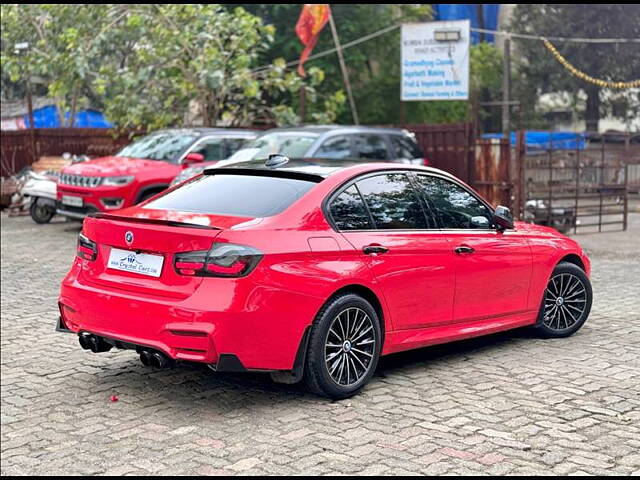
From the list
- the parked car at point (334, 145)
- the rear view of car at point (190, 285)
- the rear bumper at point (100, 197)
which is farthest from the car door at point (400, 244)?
the rear bumper at point (100, 197)

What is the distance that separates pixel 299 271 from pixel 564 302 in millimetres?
3188

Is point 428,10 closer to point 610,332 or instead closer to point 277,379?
point 610,332

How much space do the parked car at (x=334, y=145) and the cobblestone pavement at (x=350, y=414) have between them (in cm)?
695

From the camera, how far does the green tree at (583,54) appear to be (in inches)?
1428

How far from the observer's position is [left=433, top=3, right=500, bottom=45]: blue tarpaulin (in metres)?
40.8

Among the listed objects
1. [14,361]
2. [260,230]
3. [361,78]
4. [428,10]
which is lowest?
[14,361]

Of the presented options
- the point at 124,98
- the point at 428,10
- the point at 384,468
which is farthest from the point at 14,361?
the point at 428,10

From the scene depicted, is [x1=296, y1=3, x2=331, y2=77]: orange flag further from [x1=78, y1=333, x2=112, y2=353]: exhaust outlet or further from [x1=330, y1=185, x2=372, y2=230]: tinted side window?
[x1=78, y1=333, x2=112, y2=353]: exhaust outlet

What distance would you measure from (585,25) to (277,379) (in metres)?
33.3

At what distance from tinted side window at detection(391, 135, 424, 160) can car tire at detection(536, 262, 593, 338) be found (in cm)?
784

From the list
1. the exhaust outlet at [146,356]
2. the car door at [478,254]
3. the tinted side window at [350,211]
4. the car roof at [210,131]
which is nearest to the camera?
the exhaust outlet at [146,356]

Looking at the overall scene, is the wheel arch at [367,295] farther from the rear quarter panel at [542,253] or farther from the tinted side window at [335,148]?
the tinted side window at [335,148]

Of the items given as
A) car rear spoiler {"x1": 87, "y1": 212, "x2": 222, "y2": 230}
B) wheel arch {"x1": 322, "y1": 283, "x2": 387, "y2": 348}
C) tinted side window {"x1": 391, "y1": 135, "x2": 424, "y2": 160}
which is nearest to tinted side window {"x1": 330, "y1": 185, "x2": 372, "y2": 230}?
wheel arch {"x1": 322, "y1": 283, "x2": 387, "y2": 348}

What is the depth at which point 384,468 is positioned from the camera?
5.18 meters
